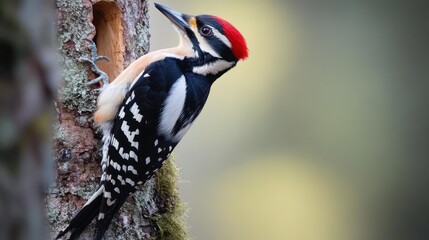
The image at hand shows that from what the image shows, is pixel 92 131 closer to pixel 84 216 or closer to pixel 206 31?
pixel 84 216

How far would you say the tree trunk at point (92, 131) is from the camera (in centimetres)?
290

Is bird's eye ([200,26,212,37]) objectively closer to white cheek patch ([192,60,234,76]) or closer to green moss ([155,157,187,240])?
white cheek patch ([192,60,234,76])

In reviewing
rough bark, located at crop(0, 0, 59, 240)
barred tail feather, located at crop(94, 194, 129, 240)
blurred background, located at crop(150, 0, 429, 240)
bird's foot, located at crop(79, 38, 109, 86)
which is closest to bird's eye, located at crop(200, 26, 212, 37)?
bird's foot, located at crop(79, 38, 109, 86)

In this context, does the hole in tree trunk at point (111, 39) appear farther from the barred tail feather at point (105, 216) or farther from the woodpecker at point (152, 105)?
the barred tail feather at point (105, 216)

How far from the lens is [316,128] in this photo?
22.1 ft

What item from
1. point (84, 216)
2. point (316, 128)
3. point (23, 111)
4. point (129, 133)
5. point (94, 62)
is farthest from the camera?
point (316, 128)

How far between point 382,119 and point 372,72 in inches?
17.0

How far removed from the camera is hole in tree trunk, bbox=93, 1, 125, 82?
3.22m

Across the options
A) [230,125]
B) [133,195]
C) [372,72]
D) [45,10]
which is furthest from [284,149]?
[45,10]

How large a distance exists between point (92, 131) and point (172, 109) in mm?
342

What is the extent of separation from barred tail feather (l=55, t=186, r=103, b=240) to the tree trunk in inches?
3.0

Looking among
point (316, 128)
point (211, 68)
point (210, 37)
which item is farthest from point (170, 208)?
point (316, 128)

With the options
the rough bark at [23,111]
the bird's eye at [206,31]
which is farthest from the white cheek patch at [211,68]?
the rough bark at [23,111]

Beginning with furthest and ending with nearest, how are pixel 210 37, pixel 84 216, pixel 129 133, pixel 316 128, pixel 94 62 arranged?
1. pixel 316 128
2. pixel 210 37
3. pixel 94 62
4. pixel 129 133
5. pixel 84 216
